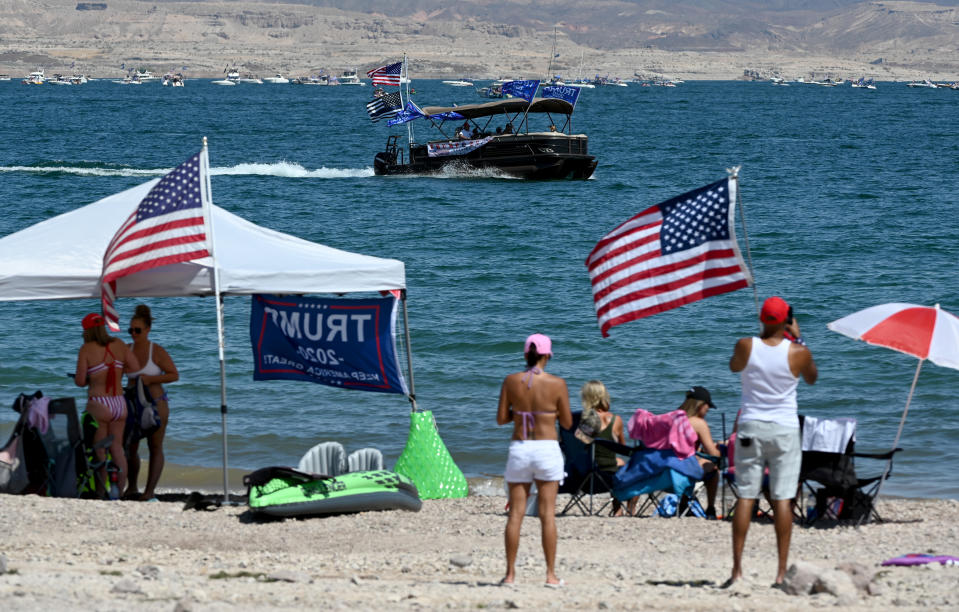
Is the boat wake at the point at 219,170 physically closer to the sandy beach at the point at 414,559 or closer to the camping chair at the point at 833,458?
the sandy beach at the point at 414,559

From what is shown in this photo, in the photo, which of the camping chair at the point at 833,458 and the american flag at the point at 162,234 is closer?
the camping chair at the point at 833,458

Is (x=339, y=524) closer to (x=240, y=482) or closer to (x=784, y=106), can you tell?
(x=240, y=482)

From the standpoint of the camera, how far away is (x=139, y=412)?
10539 mm

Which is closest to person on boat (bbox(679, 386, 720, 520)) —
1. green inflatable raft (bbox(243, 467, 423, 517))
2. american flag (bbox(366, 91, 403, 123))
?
green inflatable raft (bbox(243, 467, 423, 517))

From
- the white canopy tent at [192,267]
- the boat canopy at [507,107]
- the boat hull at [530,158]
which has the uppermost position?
the boat canopy at [507,107]

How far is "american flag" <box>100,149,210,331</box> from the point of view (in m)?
10.2

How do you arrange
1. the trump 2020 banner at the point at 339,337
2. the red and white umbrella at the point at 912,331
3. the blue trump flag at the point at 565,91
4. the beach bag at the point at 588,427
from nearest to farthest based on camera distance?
1. the red and white umbrella at the point at 912,331
2. the beach bag at the point at 588,427
3. the trump 2020 banner at the point at 339,337
4. the blue trump flag at the point at 565,91

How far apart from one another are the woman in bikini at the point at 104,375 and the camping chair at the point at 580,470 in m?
3.47

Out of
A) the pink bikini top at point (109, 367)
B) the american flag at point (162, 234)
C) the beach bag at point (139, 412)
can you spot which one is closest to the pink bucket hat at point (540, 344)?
the american flag at point (162, 234)

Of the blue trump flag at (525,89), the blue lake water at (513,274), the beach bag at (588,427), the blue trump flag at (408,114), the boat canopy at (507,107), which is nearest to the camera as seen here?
the beach bag at (588,427)

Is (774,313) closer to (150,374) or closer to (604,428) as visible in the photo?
(604,428)

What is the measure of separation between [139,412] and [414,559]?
3107 millimetres

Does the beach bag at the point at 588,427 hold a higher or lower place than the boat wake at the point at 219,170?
lower

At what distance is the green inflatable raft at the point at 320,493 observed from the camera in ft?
32.0
